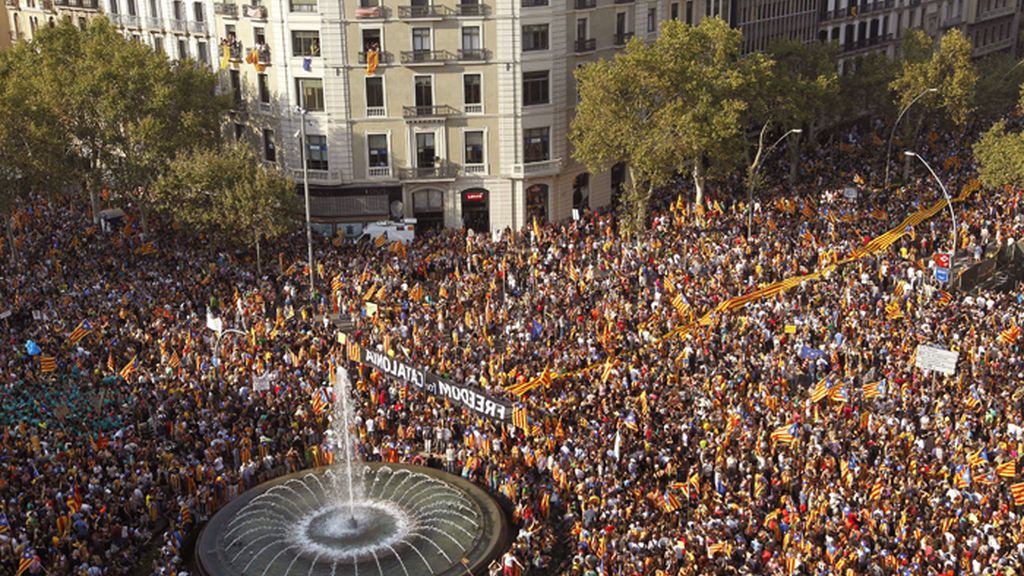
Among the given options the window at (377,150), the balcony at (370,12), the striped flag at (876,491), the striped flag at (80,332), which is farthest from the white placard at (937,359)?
the balcony at (370,12)

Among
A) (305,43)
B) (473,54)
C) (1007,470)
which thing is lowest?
(1007,470)

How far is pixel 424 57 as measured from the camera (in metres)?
64.9

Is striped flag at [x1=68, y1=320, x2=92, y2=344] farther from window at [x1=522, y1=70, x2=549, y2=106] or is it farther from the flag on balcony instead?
window at [x1=522, y1=70, x2=549, y2=106]

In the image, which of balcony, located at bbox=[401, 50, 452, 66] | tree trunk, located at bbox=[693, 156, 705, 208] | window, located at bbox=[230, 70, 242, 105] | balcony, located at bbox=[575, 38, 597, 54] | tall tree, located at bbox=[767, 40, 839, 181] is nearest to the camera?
tree trunk, located at bbox=[693, 156, 705, 208]

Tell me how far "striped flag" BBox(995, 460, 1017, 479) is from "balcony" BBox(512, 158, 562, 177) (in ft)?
123

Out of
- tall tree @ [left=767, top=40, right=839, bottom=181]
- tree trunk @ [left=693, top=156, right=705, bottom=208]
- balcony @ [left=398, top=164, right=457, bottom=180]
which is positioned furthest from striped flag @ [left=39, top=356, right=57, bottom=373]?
tall tree @ [left=767, top=40, right=839, bottom=181]

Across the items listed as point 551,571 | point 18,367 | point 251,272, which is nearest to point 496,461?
point 551,571

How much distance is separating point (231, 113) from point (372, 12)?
13.4 meters

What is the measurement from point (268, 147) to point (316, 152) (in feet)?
16.2

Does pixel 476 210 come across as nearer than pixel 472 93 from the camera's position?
No

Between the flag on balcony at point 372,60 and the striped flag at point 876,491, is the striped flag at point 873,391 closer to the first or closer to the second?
the striped flag at point 876,491

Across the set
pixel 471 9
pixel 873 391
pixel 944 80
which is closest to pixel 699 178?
pixel 471 9

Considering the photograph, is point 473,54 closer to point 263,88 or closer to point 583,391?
point 263,88

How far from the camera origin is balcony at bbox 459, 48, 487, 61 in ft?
213
